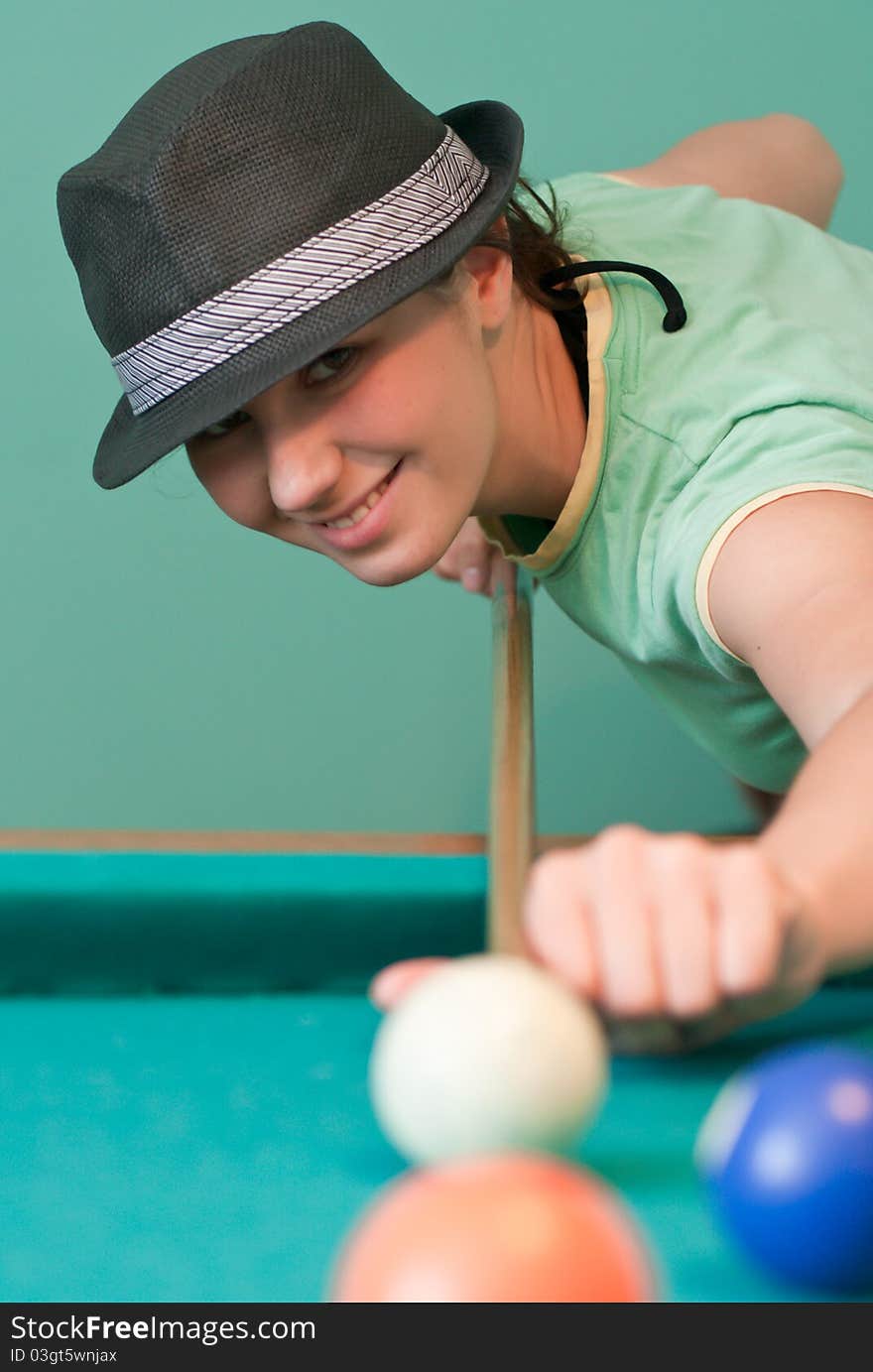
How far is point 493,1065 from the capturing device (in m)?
0.67

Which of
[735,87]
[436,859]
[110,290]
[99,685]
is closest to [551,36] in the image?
[735,87]

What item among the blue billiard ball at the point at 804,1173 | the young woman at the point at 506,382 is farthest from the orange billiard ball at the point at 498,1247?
the young woman at the point at 506,382

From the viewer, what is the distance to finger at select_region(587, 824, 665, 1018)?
0.66 meters

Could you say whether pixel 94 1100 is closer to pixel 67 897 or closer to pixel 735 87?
pixel 67 897

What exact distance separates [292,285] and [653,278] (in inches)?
15.9

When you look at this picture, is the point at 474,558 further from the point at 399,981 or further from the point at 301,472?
the point at 399,981

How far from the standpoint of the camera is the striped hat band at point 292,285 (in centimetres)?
112

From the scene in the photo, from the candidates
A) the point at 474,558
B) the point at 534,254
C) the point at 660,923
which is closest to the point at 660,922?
the point at 660,923

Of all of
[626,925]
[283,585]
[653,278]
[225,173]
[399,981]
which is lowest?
[283,585]

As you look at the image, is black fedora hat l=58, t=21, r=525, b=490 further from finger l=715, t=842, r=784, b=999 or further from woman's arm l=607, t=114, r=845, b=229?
woman's arm l=607, t=114, r=845, b=229

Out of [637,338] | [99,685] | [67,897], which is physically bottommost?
[99,685]

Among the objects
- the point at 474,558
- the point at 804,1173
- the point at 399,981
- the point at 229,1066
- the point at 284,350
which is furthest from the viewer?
the point at 474,558

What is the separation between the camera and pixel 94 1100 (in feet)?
2.86

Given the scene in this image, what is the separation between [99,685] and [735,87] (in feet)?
5.09
